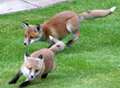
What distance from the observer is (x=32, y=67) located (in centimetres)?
862

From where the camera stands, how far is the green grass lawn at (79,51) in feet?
30.1

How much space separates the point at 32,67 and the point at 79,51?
305 centimetres

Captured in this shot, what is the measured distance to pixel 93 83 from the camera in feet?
29.2

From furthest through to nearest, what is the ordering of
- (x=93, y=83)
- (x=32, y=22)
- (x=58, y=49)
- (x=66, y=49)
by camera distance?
(x=32, y=22), (x=66, y=49), (x=58, y=49), (x=93, y=83)

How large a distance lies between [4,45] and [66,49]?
1.40m

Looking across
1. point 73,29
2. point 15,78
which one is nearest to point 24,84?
point 15,78

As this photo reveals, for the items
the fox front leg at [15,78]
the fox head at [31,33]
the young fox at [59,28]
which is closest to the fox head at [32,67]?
the fox front leg at [15,78]

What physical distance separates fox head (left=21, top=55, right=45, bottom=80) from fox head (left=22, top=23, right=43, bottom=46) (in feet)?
7.31

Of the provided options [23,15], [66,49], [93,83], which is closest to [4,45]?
[66,49]

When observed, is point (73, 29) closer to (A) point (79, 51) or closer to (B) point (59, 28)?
(B) point (59, 28)

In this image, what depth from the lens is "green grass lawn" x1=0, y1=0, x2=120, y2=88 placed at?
361 inches

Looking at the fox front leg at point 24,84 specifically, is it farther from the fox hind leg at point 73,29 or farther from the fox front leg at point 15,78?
the fox hind leg at point 73,29

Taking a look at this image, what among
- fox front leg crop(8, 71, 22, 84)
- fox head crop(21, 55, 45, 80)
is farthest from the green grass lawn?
fox head crop(21, 55, 45, 80)

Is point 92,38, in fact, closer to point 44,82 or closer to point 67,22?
point 67,22
